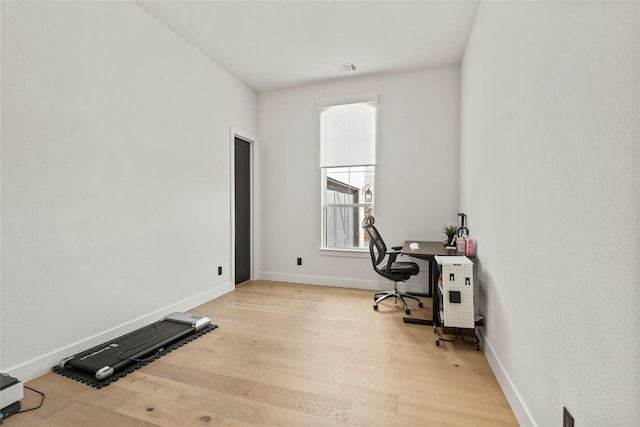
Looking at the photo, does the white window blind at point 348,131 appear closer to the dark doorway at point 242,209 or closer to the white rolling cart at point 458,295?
the dark doorway at point 242,209

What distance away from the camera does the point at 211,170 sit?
4.00 m

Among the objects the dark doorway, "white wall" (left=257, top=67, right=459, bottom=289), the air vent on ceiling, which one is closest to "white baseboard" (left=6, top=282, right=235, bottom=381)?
the dark doorway

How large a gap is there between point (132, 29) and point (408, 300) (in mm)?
4275

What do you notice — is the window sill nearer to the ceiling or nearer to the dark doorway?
the dark doorway

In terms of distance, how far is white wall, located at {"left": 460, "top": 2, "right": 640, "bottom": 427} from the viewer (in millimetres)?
894

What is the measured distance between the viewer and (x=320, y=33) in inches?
133

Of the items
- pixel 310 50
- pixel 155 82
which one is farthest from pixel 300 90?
pixel 155 82

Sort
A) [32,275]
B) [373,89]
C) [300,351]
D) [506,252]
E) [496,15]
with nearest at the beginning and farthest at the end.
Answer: [506,252] → [32,275] → [496,15] → [300,351] → [373,89]

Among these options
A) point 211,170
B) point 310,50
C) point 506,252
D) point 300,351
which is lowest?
point 300,351

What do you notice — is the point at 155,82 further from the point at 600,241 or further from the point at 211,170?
the point at 600,241

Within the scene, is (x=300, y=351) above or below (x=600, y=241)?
below

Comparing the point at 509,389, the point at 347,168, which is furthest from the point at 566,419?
the point at 347,168

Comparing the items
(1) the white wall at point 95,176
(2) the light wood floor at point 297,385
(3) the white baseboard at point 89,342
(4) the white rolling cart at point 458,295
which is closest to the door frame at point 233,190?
(1) the white wall at point 95,176

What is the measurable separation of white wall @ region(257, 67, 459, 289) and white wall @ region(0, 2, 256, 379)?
130 centimetres
